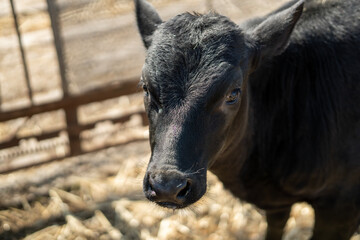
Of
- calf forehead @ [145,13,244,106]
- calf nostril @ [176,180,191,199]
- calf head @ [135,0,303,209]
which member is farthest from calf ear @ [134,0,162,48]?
calf nostril @ [176,180,191,199]

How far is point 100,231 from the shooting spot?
5.78 meters

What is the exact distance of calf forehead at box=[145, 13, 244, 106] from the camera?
11.6ft

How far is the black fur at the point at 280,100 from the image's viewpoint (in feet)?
12.0

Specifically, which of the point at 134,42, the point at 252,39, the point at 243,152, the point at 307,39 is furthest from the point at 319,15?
the point at 134,42

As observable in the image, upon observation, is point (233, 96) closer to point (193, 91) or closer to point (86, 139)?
point (193, 91)

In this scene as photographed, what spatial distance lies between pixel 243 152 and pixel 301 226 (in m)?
1.76

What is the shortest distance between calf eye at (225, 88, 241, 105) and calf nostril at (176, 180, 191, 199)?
663mm

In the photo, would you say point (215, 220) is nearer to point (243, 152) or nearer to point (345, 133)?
point (243, 152)

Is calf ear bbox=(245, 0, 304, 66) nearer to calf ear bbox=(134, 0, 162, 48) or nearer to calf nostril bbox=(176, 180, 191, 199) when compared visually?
calf ear bbox=(134, 0, 162, 48)

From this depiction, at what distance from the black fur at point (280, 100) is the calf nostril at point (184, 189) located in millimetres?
194

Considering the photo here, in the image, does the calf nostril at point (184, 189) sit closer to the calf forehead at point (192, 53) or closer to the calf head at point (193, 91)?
the calf head at point (193, 91)

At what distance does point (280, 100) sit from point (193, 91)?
1271mm

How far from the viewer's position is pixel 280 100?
4523mm

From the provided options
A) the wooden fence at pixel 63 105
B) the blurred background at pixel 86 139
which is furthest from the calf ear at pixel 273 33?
→ the wooden fence at pixel 63 105
